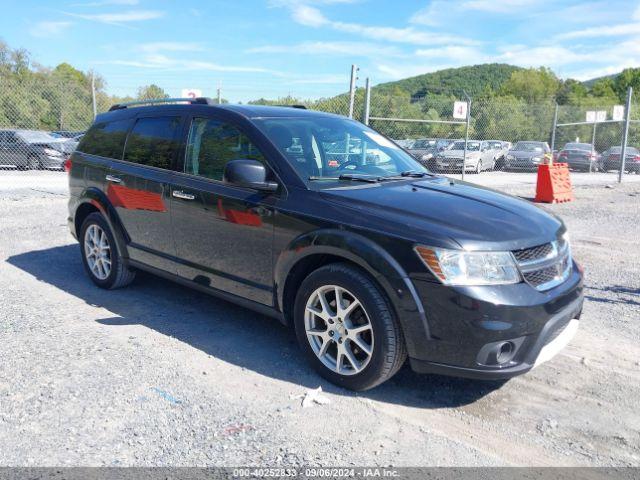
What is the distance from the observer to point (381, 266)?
3.37m

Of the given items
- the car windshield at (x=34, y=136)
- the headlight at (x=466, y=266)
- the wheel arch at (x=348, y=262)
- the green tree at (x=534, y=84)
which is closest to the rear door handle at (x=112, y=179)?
the wheel arch at (x=348, y=262)

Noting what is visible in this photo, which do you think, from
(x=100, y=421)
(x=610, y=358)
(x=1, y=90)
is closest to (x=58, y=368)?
(x=100, y=421)

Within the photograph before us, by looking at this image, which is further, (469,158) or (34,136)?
(469,158)

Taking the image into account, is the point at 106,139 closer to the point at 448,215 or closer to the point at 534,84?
the point at 448,215

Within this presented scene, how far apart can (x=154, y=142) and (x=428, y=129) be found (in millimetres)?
17911

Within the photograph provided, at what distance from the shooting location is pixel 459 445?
3.11 m

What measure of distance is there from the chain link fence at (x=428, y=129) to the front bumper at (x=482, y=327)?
8.83 metres

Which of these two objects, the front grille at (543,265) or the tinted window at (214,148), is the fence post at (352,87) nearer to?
the tinted window at (214,148)

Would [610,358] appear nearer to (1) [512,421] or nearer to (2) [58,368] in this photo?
(1) [512,421]

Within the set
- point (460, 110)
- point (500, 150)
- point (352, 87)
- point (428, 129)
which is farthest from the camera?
point (500, 150)

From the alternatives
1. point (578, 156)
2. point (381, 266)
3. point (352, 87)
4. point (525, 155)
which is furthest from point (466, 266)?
point (578, 156)

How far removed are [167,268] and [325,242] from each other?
1.84m

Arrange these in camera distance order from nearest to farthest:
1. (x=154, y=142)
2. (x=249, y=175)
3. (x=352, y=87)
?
(x=249, y=175) → (x=154, y=142) → (x=352, y=87)

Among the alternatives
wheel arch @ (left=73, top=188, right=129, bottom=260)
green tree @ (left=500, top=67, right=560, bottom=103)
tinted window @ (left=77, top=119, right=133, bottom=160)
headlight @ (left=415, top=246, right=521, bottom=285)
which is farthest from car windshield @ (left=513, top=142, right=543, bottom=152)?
green tree @ (left=500, top=67, right=560, bottom=103)
